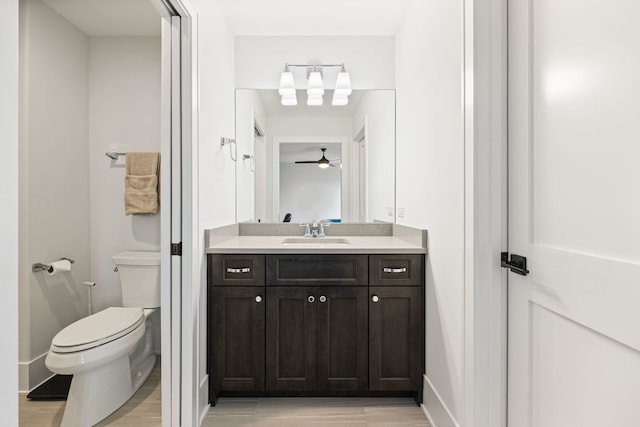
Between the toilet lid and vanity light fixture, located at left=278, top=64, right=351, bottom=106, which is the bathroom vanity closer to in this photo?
the toilet lid

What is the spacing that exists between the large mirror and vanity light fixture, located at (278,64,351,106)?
4 centimetres

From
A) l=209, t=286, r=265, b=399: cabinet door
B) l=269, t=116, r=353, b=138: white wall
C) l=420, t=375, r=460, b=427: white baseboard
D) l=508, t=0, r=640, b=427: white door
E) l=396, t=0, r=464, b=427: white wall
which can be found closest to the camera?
l=508, t=0, r=640, b=427: white door

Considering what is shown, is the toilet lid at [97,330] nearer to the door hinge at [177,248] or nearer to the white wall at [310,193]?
the door hinge at [177,248]

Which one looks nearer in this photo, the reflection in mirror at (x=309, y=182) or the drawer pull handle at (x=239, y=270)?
the drawer pull handle at (x=239, y=270)

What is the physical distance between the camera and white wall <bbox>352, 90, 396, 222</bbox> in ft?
8.45

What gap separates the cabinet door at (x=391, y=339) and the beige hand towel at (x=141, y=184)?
1.64 metres

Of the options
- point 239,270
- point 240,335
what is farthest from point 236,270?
point 240,335

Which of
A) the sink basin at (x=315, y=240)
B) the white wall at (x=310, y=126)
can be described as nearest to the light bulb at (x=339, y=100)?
the white wall at (x=310, y=126)

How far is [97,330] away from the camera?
1854 millimetres

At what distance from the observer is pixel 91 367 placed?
173 centimetres

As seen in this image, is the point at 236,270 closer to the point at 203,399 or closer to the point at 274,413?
the point at 203,399

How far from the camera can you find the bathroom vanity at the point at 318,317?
1.92 m

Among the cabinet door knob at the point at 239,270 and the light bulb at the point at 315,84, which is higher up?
the light bulb at the point at 315,84

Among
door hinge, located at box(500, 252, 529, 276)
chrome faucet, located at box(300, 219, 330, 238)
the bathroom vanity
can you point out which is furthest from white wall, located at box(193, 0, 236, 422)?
door hinge, located at box(500, 252, 529, 276)
